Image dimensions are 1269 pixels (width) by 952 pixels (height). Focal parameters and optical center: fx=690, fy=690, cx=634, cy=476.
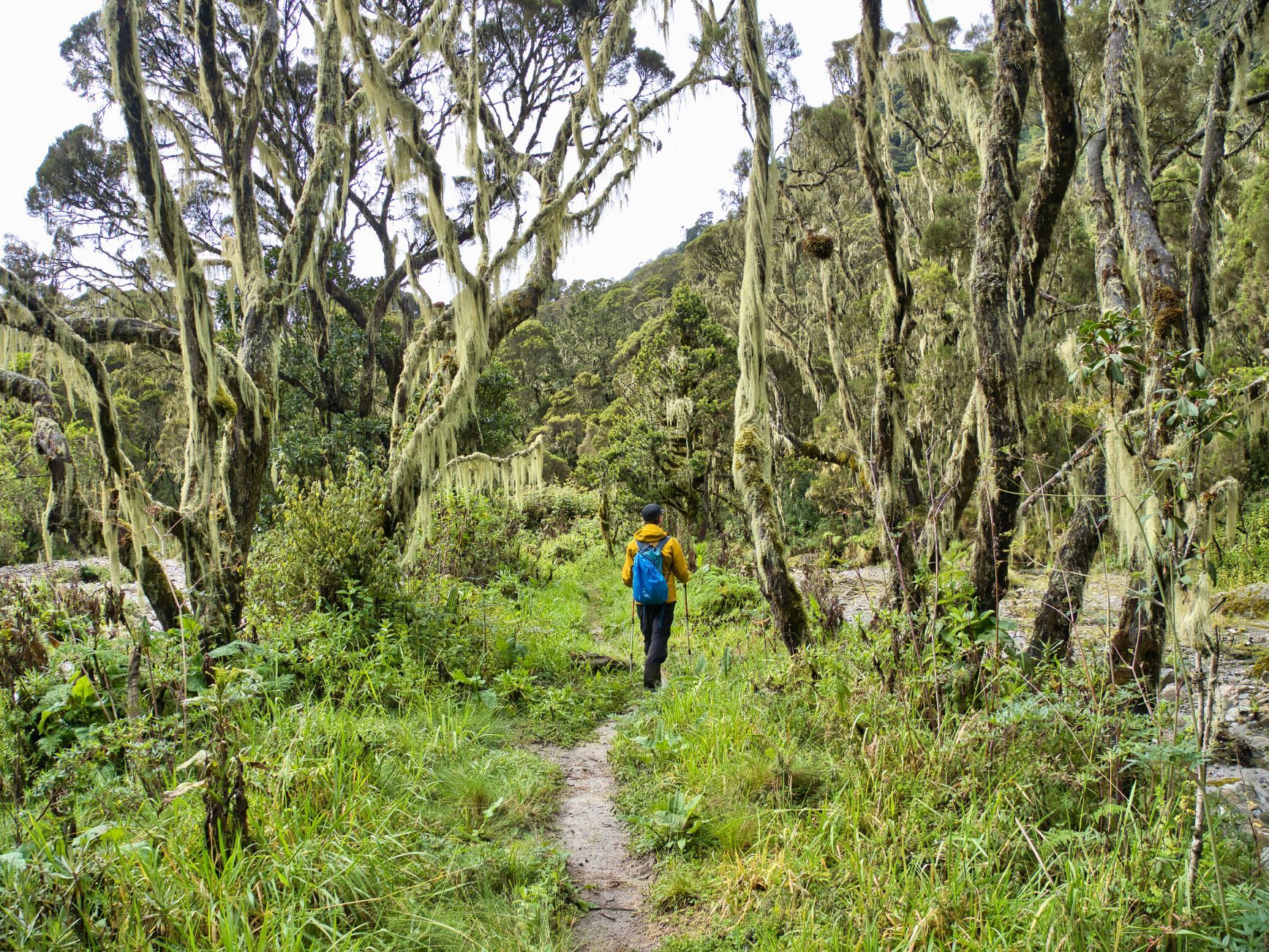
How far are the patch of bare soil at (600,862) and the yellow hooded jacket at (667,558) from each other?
165cm

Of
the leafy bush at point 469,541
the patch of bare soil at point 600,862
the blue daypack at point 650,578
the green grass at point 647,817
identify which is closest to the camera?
the green grass at point 647,817

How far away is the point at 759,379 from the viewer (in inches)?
196

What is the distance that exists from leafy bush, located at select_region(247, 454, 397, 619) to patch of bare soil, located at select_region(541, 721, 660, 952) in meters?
2.20

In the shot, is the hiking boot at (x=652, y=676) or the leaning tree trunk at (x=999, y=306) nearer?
the leaning tree trunk at (x=999, y=306)

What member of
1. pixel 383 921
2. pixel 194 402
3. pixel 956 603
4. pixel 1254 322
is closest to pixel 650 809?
pixel 383 921

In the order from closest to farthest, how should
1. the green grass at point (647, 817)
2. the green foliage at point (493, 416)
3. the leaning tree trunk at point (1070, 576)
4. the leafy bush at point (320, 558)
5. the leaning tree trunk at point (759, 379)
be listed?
1. the green grass at point (647, 817)
2. the leaning tree trunk at point (1070, 576)
3. the leaning tree trunk at point (759, 379)
4. the leafy bush at point (320, 558)
5. the green foliage at point (493, 416)

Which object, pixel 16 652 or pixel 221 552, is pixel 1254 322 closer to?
pixel 221 552

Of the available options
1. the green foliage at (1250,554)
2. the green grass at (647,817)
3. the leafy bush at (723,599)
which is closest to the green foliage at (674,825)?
the green grass at (647,817)

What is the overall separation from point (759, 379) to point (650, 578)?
1.88 meters

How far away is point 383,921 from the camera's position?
257 centimetres

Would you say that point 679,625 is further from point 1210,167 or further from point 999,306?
point 1210,167

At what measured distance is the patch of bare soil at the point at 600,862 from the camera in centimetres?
279

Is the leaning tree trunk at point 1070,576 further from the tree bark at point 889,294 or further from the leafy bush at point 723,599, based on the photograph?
the leafy bush at point 723,599

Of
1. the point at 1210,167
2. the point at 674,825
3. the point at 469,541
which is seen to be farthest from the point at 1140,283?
the point at 469,541
